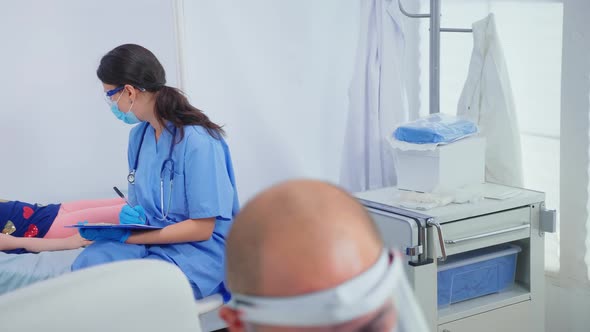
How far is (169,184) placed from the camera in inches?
85.4

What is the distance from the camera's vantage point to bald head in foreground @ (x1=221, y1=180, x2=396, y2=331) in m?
0.58

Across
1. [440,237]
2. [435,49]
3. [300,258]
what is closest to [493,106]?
[435,49]

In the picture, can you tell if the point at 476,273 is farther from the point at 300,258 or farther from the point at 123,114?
the point at 300,258

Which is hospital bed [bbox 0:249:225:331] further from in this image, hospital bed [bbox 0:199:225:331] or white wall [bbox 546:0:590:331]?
white wall [bbox 546:0:590:331]

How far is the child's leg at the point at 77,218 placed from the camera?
96.4 inches

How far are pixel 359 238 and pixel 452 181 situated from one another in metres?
1.70

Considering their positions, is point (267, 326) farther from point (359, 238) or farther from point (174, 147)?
point (174, 147)

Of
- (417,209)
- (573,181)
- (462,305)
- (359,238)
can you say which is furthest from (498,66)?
(359,238)

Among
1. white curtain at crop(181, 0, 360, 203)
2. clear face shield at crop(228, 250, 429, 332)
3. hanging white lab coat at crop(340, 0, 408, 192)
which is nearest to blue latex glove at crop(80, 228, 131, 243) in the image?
white curtain at crop(181, 0, 360, 203)

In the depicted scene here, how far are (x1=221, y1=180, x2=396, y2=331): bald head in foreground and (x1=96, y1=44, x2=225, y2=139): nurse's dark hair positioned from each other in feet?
5.19

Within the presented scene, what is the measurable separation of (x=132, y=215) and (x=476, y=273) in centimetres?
107

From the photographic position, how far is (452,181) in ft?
7.38

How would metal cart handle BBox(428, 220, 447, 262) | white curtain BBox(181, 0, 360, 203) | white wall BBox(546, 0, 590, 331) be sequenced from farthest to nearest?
white curtain BBox(181, 0, 360, 203) → white wall BBox(546, 0, 590, 331) → metal cart handle BBox(428, 220, 447, 262)

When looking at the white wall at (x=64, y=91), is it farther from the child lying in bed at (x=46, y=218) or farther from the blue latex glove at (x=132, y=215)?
the blue latex glove at (x=132, y=215)
